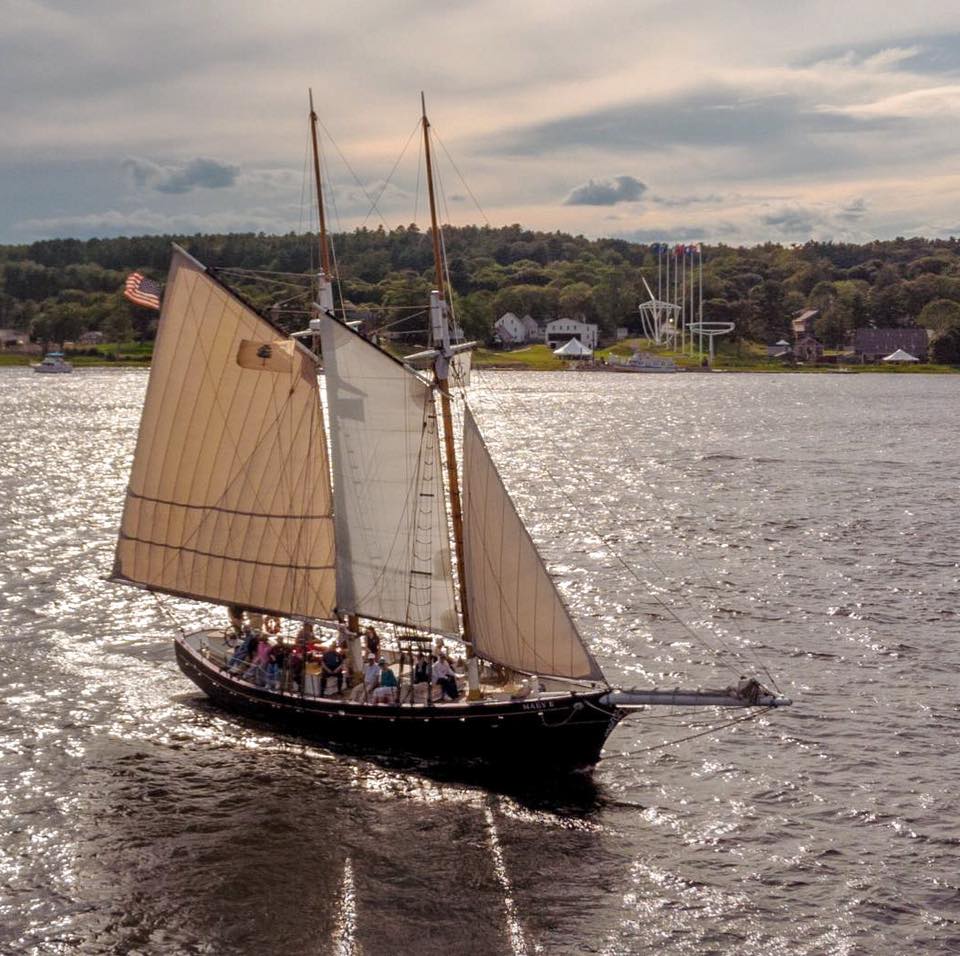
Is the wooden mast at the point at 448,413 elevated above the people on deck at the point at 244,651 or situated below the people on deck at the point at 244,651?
above

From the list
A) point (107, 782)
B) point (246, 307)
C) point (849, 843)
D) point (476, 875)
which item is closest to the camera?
point (476, 875)

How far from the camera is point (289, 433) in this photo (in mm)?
47562

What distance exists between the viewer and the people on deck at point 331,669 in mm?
45812

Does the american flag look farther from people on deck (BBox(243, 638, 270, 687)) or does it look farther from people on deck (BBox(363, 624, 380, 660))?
people on deck (BBox(363, 624, 380, 660))

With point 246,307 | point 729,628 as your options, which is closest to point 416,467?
point 246,307

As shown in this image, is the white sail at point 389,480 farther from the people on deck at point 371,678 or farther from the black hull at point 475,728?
the black hull at point 475,728

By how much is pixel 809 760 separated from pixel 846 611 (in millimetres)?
21751

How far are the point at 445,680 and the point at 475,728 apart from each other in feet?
6.53

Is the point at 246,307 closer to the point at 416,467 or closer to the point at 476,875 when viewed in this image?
the point at 416,467

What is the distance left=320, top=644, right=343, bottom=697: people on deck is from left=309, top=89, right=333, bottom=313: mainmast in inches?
468

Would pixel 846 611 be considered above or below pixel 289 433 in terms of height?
below

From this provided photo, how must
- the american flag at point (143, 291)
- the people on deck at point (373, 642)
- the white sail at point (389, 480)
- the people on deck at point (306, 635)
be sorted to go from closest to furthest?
the white sail at point (389, 480)
the people on deck at point (373, 642)
the people on deck at point (306, 635)
the american flag at point (143, 291)

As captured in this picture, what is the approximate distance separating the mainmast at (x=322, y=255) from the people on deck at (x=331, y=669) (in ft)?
39.0

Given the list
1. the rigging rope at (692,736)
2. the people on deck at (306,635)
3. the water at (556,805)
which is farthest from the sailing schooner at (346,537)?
the rigging rope at (692,736)
